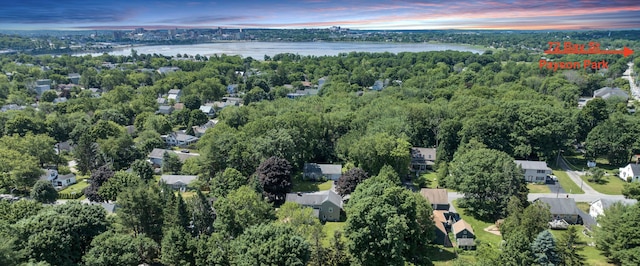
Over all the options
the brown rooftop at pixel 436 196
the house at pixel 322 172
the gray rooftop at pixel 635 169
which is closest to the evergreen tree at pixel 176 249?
the brown rooftop at pixel 436 196

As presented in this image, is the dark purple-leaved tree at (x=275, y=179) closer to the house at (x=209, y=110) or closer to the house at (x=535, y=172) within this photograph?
the house at (x=535, y=172)

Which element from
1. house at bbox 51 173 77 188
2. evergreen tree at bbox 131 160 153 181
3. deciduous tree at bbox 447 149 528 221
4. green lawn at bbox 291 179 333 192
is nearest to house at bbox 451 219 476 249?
deciduous tree at bbox 447 149 528 221

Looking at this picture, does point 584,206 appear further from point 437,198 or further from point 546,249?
point 546,249

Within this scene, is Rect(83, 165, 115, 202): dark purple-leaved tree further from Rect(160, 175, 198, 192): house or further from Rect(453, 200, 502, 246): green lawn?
Rect(453, 200, 502, 246): green lawn

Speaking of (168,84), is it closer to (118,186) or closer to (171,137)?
(171,137)

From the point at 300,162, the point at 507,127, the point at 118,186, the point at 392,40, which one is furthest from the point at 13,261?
the point at 392,40

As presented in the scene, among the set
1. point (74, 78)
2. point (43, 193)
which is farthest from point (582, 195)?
point (74, 78)
